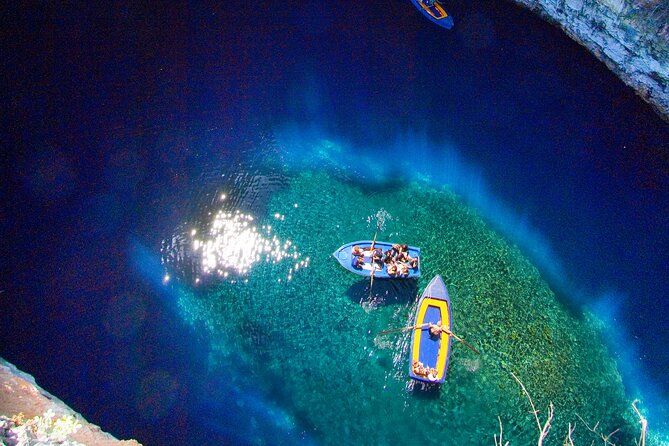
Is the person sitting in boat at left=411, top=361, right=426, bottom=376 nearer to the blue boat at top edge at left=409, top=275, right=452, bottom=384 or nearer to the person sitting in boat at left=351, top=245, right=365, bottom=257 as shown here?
the blue boat at top edge at left=409, top=275, right=452, bottom=384

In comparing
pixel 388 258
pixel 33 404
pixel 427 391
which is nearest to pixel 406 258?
pixel 388 258

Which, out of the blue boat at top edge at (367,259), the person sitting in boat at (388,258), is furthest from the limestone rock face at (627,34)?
the person sitting in boat at (388,258)

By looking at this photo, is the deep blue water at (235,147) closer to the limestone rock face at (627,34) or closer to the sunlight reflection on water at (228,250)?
the limestone rock face at (627,34)

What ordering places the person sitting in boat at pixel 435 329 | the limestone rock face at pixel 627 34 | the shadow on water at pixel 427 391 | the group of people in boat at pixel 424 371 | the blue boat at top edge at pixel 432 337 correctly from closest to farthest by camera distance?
the group of people in boat at pixel 424 371 < the blue boat at top edge at pixel 432 337 < the shadow on water at pixel 427 391 < the person sitting in boat at pixel 435 329 < the limestone rock face at pixel 627 34

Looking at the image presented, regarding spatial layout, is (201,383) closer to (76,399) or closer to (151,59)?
(76,399)

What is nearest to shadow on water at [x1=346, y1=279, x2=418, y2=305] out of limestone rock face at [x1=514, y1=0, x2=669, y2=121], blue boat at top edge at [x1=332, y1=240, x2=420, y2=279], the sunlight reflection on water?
blue boat at top edge at [x1=332, y1=240, x2=420, y2=279]

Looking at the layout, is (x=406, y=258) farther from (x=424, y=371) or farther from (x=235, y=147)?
(x=235, y=147)
